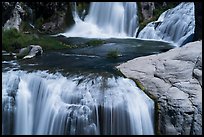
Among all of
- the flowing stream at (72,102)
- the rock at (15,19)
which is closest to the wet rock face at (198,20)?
the flowing stream at (72,102)

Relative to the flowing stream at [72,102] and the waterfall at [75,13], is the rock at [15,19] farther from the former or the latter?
the flowing stream at [72,102]

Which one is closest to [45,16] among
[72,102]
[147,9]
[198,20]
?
[147,9]

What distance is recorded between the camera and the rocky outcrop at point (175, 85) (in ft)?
28.9

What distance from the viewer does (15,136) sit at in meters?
9.11

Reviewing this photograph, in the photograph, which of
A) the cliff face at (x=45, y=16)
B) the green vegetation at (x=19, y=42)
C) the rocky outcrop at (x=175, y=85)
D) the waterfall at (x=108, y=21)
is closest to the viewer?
the rocky outcrop at (x=175, y=85)

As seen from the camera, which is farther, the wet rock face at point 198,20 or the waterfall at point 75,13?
the waterfall at point 75,13

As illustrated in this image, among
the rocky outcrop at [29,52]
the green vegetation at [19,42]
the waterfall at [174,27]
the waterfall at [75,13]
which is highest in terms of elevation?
the waterfall at [75,13]

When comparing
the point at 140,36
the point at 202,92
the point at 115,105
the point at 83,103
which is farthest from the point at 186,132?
the point at 140,36

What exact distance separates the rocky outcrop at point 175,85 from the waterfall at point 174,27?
7.33 metres

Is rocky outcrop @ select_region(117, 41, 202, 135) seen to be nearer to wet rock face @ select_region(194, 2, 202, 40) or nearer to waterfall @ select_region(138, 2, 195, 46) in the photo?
wet rock face @ select_region(194, 2, 202, 40)

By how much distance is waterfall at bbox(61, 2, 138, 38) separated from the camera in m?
21.4

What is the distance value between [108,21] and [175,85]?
43.3 feet

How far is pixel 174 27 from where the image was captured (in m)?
19.0

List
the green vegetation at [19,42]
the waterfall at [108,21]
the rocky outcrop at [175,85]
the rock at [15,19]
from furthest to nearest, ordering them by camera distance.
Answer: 1. the waterfall at [108,21]
2. the rock at [15,19]
3. the green vegetation at [19,42]
4. the rocky outcrop at [175,85]
